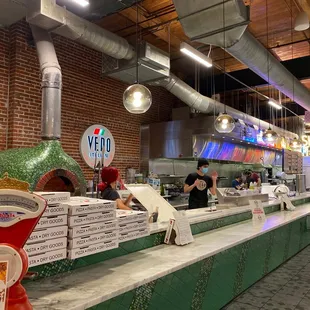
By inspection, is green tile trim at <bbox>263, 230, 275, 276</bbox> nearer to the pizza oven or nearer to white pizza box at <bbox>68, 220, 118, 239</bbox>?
the pizza oven

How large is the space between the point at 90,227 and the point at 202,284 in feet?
4.90

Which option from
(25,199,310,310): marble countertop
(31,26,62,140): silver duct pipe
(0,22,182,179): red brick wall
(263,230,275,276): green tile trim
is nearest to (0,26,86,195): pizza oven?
(31,26,62,140): silver duct pipe

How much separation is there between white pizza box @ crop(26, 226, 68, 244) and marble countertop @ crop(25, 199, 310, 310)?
0.29 meters

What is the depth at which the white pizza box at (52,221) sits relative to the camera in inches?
68.6

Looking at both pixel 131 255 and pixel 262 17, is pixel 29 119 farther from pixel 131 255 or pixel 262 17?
pixel 262 17

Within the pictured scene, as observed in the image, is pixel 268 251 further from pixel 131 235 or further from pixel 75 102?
pixel 75 102

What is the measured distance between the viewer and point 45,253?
173 cm

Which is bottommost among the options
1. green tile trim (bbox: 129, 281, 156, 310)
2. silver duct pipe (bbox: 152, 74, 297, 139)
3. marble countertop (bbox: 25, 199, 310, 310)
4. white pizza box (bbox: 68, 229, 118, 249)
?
green tile trim (bbox: 129, 281, 156, 310)

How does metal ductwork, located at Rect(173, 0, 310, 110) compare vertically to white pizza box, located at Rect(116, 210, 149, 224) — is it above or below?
above

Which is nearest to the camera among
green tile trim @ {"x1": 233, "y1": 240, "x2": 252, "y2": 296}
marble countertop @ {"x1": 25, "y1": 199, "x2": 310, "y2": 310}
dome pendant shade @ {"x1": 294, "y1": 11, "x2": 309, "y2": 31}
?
marble countertop @ {"x1": 25, "y1": 199, "x2": 310, "y2": 310}

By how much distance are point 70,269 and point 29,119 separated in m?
4.41

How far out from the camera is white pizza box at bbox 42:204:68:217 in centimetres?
178

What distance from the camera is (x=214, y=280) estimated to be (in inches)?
126

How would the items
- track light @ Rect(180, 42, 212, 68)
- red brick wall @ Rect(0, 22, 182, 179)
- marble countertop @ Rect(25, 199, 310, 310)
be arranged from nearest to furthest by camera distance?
marble countertop @ Rect(25, 199, 310, 310), track light @ Rect(180, 42, 212, 68), red brick wall @ Rect(0, 22, 182, 179)
